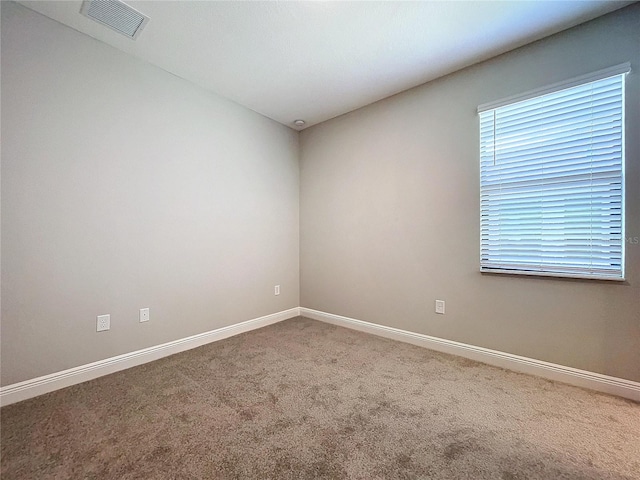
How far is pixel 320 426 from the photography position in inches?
61.1

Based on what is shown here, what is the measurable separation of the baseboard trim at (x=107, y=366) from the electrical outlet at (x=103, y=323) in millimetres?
251

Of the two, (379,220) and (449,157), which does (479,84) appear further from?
(379,220)

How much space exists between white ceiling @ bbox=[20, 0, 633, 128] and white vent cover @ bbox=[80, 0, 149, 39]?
0.17ft

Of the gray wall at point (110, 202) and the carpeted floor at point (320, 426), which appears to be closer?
the carpeted floor at point (320, 426)

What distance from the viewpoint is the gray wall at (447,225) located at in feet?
6.12

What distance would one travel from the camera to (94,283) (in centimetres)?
212

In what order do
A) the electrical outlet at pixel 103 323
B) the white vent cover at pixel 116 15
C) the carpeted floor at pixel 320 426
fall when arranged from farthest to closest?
the electrical outlet at pixel 103 323
the white vent cover at pixel 116 15
the carpeted floor at pixel 320 426

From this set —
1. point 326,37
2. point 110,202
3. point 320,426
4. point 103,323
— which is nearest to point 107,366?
point 103,323

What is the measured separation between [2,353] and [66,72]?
6.48 ft

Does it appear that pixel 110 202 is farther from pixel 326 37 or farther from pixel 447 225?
pixel 447 225

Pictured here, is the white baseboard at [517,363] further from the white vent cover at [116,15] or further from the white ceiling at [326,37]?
the white vent cover at [116,15]

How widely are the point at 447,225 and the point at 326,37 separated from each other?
189cm

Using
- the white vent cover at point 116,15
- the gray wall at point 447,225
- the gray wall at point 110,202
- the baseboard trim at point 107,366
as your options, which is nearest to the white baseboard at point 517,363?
the gray wall at point 447,225

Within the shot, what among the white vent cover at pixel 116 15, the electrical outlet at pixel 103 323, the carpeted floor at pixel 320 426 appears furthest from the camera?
the electrical outlet at pixel 103 323
